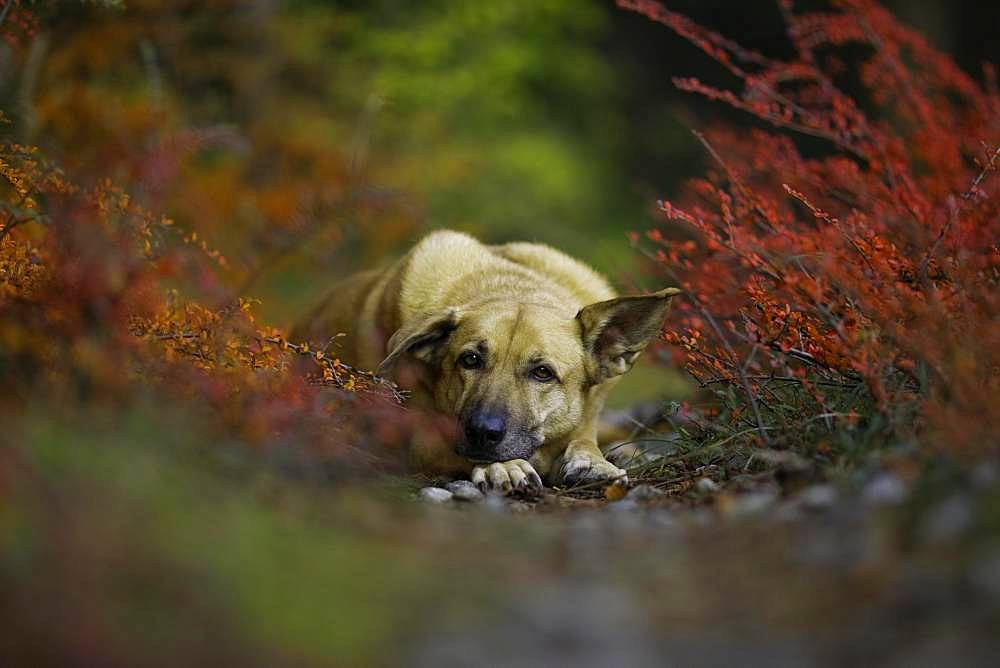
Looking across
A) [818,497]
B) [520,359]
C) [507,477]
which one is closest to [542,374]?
[520,359]

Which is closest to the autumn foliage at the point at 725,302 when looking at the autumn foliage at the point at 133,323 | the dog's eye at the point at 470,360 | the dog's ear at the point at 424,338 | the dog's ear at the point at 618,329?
the autumn foliage at the point at 133,323

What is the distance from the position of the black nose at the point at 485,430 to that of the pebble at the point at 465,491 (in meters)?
0.19

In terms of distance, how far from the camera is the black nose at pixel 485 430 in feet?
13.9

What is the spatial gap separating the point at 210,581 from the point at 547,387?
8.88 ft

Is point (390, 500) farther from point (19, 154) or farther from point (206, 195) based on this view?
point (206, 195)

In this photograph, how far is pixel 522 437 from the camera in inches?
173

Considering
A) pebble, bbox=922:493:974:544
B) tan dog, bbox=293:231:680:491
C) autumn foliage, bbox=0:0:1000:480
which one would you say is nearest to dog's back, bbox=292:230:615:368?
tan dog, bbox=293:231:680:491

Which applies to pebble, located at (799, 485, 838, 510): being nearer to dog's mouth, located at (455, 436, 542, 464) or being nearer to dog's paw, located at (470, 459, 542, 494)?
dog's paw, located at (470, 459, 542, 494)

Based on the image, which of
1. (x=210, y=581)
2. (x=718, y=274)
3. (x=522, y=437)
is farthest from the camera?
(x=718, y=274)

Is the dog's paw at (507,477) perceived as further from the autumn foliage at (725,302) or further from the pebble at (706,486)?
the pebble at (706,486)

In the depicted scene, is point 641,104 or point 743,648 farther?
point 641,104

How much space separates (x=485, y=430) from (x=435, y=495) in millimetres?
416

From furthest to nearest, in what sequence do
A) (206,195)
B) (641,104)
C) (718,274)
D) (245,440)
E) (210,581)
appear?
(641,104) < (206,195) < (718,274) < (245,440) < (210,581)

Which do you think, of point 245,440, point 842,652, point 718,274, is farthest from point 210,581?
point 718,274
